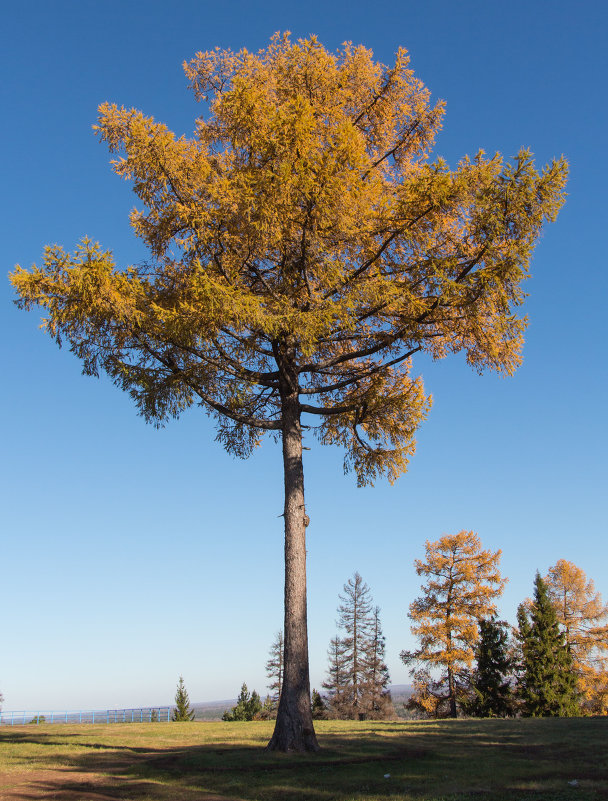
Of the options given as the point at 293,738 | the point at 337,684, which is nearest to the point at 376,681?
the point at 337,684

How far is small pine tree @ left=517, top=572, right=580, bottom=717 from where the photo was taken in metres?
28.2

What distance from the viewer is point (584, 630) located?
3428 cm

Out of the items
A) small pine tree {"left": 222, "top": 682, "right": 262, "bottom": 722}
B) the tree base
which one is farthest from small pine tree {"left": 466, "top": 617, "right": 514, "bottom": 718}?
the tree base

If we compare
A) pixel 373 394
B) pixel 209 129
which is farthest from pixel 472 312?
pixel 209 129

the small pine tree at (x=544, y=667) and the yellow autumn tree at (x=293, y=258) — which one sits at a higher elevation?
the yellow autumn tree at (x=293, y=258)

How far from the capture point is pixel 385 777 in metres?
7.62

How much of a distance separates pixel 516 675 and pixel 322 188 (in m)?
27.4

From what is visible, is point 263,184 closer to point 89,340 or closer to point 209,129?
point 209,129

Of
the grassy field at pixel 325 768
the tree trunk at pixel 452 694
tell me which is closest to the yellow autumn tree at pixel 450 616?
the tree trunk at pixel 452 694

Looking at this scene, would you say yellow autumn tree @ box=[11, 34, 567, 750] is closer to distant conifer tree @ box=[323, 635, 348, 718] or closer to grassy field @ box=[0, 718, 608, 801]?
grassy field @ box=[0, 718, 608, 801]

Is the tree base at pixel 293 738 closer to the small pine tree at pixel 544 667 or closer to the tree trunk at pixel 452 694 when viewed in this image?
the small pine tree at pixel 544 667

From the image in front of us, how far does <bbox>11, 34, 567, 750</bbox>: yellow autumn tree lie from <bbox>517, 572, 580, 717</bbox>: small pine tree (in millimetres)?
21077

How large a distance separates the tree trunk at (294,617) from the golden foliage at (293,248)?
874mm

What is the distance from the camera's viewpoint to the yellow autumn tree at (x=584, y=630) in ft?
107
